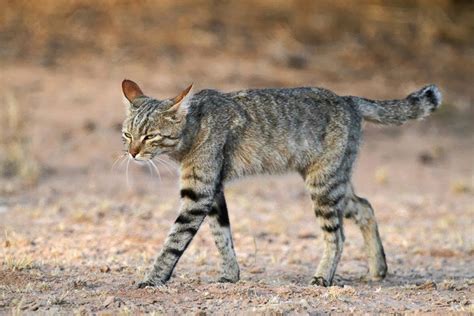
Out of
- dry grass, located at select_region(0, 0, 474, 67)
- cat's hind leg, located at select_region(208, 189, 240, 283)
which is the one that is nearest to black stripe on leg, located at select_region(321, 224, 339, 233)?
cat's hind leg, located at select_region(208, 189, 240, 283)

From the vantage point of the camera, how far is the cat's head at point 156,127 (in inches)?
303

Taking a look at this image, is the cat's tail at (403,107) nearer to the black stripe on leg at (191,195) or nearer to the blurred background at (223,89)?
the blurred background at (223,89)

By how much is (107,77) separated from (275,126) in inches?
358

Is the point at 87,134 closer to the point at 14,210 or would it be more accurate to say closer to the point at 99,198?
the point at 99,198

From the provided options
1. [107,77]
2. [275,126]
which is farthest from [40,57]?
[275,126]

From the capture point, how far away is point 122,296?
23.4 ft

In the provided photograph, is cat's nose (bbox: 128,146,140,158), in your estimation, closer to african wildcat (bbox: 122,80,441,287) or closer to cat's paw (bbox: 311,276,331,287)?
african wildcat (bbox: 122,80,441,287)

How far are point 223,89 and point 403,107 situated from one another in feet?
26.3

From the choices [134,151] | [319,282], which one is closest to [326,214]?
[319,282]

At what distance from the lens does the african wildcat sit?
773cm

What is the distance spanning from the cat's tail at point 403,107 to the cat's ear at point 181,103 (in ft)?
5.92

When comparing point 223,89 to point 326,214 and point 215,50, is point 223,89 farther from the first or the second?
point 326,214

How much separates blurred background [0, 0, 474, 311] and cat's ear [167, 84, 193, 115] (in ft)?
5.67

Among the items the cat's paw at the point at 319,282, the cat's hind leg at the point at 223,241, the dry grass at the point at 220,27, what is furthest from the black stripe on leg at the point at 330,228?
the dry grass at the point at 220,27
